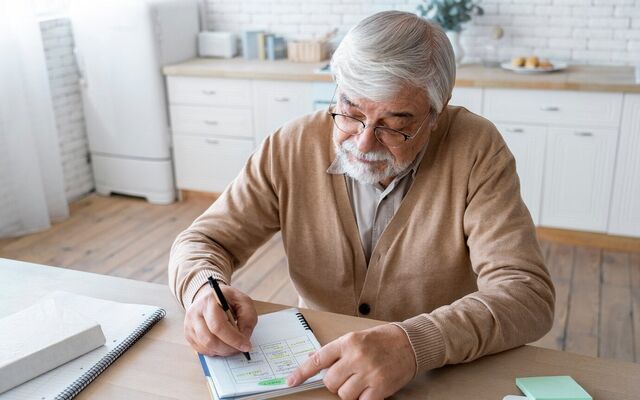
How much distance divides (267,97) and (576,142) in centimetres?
169

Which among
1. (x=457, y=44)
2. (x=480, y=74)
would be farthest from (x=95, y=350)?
(x=457, y=44)

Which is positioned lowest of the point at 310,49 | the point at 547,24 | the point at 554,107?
the point at 554,107

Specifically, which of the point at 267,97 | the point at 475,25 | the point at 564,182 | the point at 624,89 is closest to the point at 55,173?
the point at 267,97

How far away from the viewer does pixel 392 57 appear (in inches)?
51.9

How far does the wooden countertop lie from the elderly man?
6.13 feet

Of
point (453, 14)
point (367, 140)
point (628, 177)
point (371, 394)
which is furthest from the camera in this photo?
point (453, 14)

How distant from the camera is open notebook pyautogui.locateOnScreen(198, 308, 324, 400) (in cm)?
111

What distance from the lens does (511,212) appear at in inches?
55.3

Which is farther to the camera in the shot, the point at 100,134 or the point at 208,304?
the point at 100,134

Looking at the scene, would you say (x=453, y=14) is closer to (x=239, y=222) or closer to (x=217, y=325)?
(x=239, y=222)

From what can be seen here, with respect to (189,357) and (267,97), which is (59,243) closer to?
(267,97)

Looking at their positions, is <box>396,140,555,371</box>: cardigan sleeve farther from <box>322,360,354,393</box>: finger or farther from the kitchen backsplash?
the kitchen backsplash

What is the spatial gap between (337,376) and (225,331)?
0.23 meters

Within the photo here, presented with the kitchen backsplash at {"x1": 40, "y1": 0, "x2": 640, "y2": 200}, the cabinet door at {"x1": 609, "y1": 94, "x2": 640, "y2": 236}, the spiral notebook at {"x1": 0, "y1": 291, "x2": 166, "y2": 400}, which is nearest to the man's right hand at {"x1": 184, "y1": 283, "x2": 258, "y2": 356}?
the spiral notebook at {"x1": 0, "y1": 291, "x2": 166, "y2": 400}
